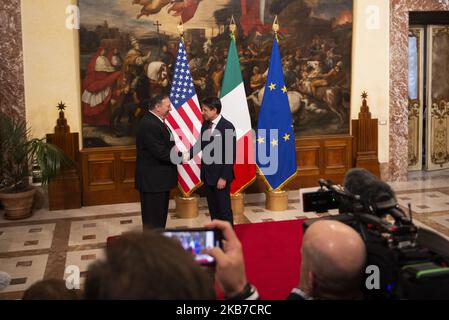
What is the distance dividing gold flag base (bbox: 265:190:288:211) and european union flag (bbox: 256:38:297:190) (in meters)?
0.10

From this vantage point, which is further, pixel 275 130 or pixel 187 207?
pixel 275 130

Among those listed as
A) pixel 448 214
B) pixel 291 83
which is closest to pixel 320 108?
pixel 291 83

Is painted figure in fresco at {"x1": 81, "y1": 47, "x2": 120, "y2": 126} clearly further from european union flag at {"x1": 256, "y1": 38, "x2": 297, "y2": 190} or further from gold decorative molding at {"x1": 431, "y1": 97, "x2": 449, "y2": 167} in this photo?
gold decorative molding at {"x1": 431, "y1": 97, "x2": 449, "y2": 167}

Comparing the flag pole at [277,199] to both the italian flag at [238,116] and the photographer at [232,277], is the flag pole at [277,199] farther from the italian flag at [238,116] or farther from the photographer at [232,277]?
the photographer at [232,277]

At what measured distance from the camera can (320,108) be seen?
992 centimetres

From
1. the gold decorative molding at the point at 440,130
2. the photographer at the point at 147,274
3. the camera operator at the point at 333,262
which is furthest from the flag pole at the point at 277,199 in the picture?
the photographer at the point at 147,274

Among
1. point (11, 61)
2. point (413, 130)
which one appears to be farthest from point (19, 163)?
point (413, 130)

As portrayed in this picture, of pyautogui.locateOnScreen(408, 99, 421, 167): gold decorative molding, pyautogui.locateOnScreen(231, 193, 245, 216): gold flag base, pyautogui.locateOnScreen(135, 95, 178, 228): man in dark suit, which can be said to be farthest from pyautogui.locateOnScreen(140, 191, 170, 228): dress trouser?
pyautogui.locateOnScreen(408, 99, 421, 167): gold decorative molding

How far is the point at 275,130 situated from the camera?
864cm

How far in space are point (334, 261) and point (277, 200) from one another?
641 cm

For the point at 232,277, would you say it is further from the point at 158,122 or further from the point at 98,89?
the point at 98,89

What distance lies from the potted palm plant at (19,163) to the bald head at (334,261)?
21.2ft
